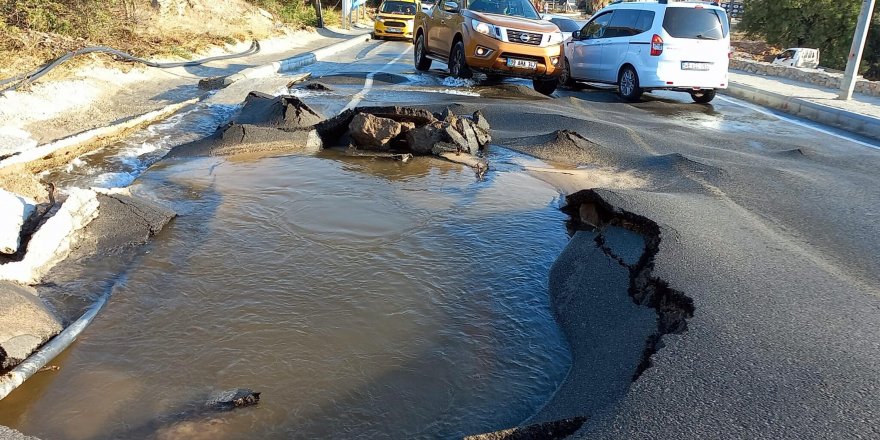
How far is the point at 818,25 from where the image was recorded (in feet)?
101

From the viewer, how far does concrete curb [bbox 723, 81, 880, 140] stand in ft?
36.3

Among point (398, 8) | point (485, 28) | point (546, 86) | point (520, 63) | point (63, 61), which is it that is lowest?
point (546, 86)

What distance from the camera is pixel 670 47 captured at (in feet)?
41.7

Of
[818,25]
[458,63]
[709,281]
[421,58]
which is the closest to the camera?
[709,281]

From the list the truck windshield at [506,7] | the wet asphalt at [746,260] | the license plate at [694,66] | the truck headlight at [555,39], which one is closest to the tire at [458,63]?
the truck windshield at [506,7]

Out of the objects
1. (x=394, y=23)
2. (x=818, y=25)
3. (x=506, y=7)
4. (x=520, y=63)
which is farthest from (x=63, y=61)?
(x=818, y=25)

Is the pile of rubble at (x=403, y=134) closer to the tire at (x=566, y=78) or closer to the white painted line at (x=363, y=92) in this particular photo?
the white painted line at (x=363, y=92)

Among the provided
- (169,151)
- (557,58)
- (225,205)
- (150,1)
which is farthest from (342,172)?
(150,1)

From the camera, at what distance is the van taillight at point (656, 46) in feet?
41.8

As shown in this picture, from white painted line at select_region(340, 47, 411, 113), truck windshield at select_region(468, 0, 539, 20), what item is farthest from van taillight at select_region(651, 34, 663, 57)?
white painted line at select_region(340, 47, 411, 113)

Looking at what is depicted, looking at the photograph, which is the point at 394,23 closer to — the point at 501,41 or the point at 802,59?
the point at 802,59

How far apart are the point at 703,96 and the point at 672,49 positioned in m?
1.73

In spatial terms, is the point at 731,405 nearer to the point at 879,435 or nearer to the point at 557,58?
the point at 879,435

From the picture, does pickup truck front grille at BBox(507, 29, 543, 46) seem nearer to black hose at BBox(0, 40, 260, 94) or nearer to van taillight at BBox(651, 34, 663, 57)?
van taillight at BBox(651, 34, 663, 57)
